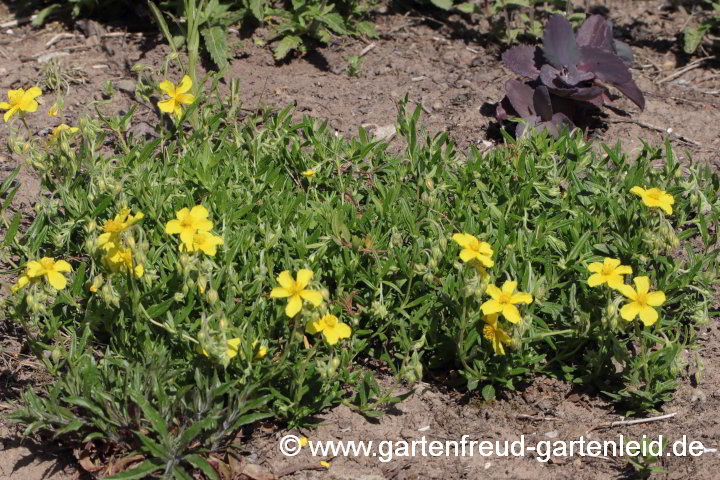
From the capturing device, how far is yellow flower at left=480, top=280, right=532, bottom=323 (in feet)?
9.63

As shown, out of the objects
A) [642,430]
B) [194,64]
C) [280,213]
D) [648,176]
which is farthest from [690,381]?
[194,64]

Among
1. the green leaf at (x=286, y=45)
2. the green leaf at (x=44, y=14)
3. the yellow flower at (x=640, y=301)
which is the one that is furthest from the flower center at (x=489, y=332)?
the green leaf at (x=44, y=14)

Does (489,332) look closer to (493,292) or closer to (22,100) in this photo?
(493,292)

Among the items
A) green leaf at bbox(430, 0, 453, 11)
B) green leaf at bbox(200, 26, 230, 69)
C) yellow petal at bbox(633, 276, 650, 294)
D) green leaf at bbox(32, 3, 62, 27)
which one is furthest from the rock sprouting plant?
green leaf at bbox(32, 3, 62, 27)

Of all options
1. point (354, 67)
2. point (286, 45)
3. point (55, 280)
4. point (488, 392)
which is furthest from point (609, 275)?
point (286, 45)

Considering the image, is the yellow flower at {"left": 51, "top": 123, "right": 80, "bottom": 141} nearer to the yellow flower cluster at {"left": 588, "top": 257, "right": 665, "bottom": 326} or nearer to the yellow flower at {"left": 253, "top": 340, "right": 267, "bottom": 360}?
the yellow flower at {"left": 253, "top": 340, "right": 267, "bottom": 360}

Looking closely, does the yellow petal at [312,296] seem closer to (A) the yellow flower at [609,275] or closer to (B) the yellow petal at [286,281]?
(B) the yellow petal at [286,281]

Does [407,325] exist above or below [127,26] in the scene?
below

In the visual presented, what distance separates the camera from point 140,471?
9.25 ft

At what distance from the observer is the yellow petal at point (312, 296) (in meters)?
2.72

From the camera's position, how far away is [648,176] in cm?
388

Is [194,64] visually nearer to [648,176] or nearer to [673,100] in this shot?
[648,176]

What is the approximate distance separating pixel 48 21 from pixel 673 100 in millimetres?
3758

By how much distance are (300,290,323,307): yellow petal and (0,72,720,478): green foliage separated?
62 millimetres
